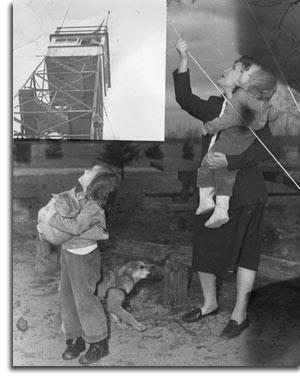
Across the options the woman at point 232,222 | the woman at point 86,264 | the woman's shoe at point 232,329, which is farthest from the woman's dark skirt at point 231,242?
the woman at point 86,264

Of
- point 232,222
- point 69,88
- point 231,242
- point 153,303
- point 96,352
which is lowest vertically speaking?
point 96,352

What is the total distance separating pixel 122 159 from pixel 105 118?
0.25 m

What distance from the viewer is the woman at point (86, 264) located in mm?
3738

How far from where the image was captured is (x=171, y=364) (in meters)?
3.86

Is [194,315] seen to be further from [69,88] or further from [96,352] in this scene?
[69,88]

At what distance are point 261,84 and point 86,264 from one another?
141cm

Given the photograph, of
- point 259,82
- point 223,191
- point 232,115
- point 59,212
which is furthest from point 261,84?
point 59,212

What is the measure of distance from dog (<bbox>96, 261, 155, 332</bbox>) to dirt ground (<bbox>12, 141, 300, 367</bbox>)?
38 mm

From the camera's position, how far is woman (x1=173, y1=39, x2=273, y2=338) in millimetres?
3711

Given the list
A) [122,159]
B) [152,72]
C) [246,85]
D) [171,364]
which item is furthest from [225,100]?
[171,364]

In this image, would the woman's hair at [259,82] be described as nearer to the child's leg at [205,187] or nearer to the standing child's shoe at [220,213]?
the child's leg at [205,187]

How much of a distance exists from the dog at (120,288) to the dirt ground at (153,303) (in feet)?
0.13

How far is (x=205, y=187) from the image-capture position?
3730mm

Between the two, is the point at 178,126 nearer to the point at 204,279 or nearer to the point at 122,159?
the point at 122,159
